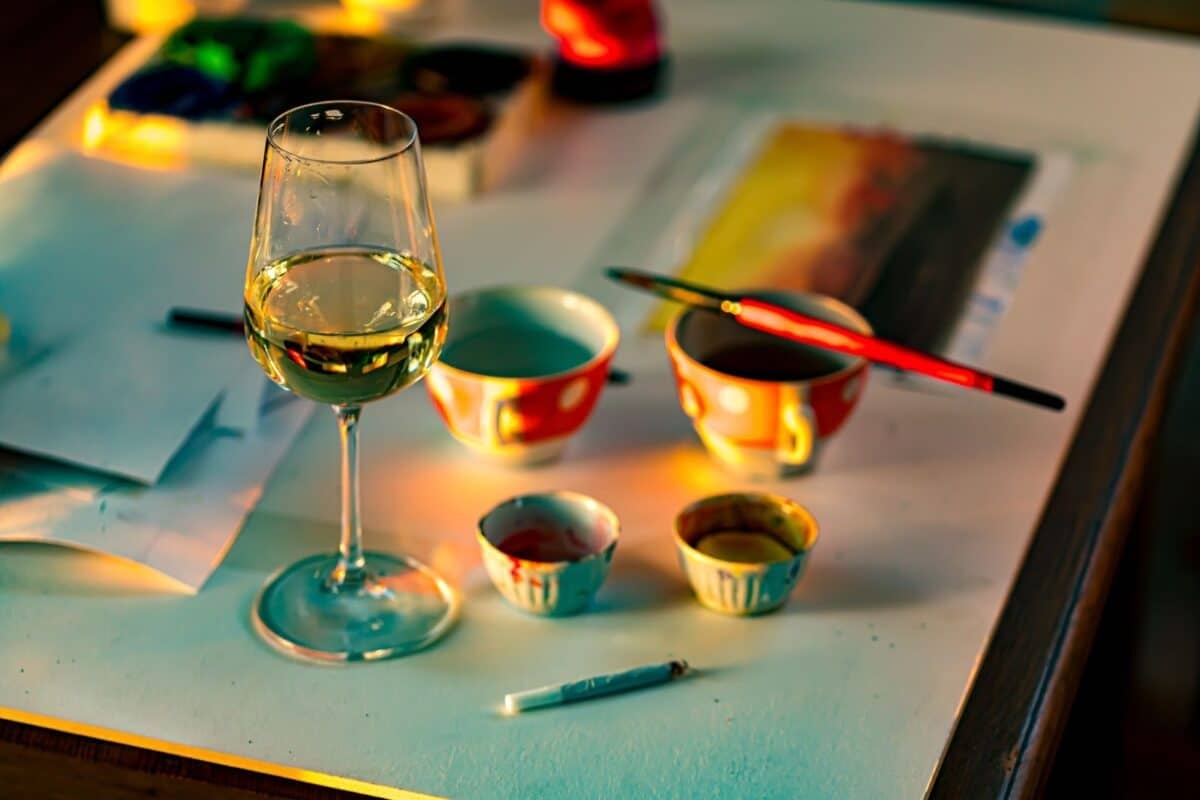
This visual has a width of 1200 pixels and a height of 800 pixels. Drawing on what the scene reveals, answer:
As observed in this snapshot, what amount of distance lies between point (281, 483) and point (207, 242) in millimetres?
279

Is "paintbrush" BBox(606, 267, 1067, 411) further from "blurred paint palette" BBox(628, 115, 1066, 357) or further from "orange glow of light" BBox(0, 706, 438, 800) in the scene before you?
"orange glow of light" BBox(0, 706, 438, 800)

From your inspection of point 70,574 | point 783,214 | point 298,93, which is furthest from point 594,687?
point 298,93

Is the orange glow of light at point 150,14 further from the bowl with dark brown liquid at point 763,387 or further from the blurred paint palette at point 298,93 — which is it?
the bowl with dark brown liquid at point 763,387

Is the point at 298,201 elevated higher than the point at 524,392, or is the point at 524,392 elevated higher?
the point at 298,201

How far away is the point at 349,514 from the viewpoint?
0.82 m

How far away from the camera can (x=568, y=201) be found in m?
1.24

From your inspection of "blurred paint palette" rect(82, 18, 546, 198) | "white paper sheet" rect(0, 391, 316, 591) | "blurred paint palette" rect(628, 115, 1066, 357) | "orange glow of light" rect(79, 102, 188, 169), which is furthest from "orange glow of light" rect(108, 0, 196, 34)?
"white paper sheet" rect(0, 391, 316, 591)

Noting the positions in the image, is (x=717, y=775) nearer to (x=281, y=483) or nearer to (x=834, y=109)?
(x=281, y=483)

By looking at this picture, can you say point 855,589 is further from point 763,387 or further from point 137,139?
point 137,139

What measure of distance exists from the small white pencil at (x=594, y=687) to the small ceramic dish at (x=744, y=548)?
0.16 ft

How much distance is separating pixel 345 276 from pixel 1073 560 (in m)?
0.42

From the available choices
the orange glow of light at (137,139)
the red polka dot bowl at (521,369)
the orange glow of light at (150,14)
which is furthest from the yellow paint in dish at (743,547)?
the orange glow of light at (150,14)

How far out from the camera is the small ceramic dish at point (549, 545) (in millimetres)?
808

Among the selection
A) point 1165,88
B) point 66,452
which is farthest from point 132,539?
point 1165,88
